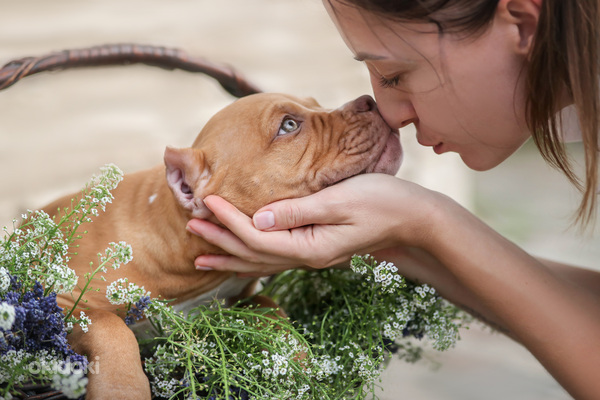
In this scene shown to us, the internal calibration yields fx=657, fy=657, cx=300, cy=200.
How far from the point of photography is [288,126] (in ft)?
6.19

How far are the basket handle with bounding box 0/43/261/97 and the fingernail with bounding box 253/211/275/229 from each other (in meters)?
0.67

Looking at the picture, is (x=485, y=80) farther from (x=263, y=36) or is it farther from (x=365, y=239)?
(x=263, y=36)

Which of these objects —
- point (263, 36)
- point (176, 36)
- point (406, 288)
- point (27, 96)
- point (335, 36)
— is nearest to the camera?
point (406, 288)

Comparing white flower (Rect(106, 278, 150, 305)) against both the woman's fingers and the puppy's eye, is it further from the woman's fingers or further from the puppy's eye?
the puppy's eye

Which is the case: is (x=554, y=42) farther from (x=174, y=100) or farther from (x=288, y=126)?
(x=174, y=100)

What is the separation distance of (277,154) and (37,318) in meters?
0.79

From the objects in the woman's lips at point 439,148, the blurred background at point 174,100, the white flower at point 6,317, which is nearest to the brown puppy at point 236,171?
the woman's lips at point 439,148

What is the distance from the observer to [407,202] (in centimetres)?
175

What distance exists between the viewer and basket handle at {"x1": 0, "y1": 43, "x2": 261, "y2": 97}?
189 cm

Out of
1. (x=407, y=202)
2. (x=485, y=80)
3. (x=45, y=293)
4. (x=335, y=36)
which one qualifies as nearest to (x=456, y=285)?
(x=407, y=202)

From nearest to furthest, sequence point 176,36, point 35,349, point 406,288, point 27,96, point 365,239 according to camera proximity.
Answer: point 35,349 < point 365,239 < point 406,288 < point 27,96 < point 176,36

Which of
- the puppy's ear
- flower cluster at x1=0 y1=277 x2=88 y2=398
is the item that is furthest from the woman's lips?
flower cluster at x1=0 y1=277 x2=88 y2=398

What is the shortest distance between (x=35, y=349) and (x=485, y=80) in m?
1.18

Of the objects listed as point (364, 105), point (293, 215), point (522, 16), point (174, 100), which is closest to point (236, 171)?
point (293, 215)
